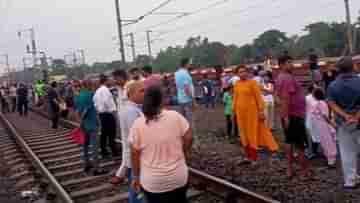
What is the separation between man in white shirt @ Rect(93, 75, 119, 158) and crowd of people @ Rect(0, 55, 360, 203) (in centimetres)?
2

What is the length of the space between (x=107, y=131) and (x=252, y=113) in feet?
10.3

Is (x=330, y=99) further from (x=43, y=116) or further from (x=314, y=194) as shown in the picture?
(x=43, y=116)

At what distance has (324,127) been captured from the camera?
731 centimetres

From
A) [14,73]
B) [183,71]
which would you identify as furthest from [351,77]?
[14,73]

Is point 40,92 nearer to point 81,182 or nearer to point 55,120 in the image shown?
point 55,120

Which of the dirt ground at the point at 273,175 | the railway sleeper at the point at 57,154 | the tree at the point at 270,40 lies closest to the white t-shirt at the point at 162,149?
the dirt ground at the point at 273,175

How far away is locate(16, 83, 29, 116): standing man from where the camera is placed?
2116 cm

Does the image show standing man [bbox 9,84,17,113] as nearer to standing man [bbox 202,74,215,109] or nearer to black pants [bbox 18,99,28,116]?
black pants [bbox 18,99,28,116]

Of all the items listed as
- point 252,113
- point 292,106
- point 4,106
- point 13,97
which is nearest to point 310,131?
point 252,113

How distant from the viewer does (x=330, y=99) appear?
5840mm

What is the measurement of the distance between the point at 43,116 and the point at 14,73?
91.2 m

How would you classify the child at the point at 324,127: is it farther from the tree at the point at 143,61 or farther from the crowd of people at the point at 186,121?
the tree at the point at 143,61

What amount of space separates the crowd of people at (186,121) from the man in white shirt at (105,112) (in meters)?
0.02

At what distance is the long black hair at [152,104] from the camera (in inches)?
135
